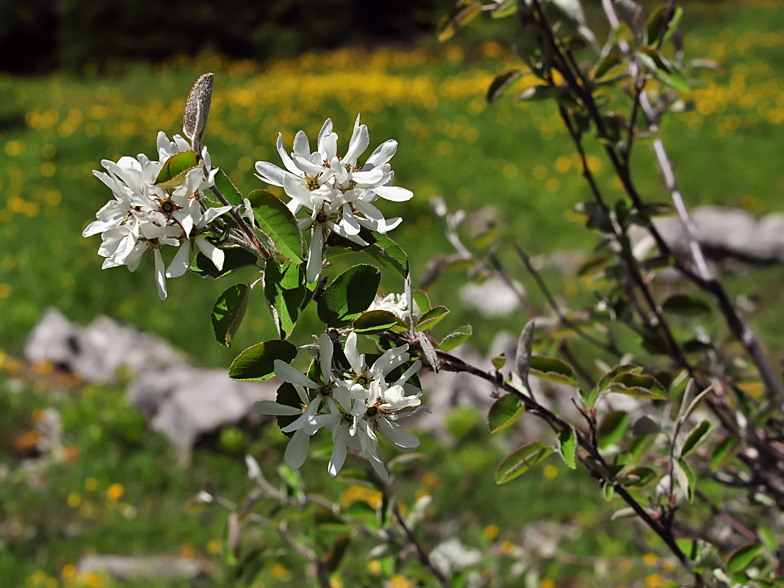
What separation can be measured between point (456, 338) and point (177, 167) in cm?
35

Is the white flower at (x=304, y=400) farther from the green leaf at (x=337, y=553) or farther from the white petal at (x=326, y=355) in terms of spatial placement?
the green leaf at (x=337, y=553)

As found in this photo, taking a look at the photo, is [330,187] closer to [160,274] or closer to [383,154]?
[383,154]

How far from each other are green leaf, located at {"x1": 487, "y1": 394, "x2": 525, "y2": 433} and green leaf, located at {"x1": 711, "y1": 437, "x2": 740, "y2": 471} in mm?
481

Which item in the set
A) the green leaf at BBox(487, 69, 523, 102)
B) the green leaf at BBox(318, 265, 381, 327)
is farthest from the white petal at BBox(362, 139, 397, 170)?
the green leaf at BBox(487, 69, 523, 102)

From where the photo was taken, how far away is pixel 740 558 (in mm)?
1017

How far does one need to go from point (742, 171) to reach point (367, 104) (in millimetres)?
4253

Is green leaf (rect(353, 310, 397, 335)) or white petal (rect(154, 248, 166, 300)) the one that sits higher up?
white petal (rect(154, 248, 166, 300))

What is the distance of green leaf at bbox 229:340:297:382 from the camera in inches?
25.4

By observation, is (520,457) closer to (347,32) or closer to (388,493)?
(388,493)

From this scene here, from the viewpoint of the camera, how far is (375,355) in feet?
2.28

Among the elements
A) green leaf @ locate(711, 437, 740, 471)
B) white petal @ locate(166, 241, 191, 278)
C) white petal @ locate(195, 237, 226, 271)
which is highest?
white petal @ locate(195, 237, 226, 271)

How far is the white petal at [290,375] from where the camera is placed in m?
0.61

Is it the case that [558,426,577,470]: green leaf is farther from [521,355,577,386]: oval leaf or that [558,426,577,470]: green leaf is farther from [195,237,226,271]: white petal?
[195,237,226,271]: white petal

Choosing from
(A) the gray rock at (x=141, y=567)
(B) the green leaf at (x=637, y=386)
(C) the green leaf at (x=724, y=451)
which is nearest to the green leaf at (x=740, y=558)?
(C) the green leaf at (x=724, y=451)
